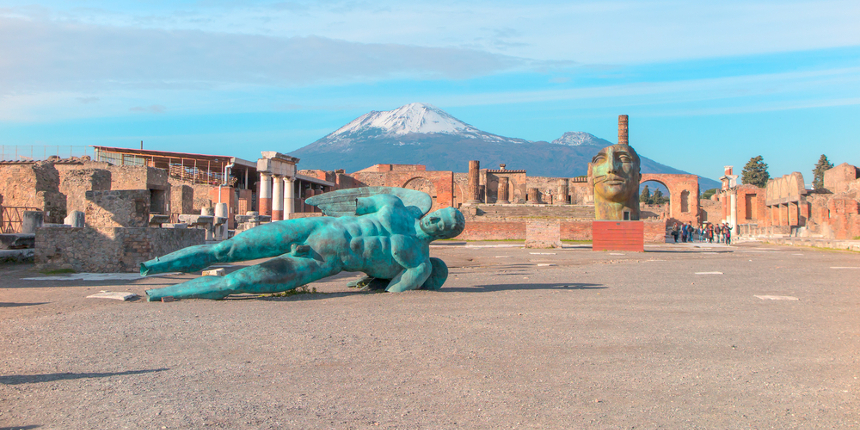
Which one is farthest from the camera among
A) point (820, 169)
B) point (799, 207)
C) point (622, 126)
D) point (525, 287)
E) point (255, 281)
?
point (820, 169)

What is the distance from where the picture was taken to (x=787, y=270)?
11.4m

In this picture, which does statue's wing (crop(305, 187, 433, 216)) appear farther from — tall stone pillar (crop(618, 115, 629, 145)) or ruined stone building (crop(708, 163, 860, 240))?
tall stone pillar (crop(618, 115, 629, 145))

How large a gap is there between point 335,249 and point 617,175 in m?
15.5

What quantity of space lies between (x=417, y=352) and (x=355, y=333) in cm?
76

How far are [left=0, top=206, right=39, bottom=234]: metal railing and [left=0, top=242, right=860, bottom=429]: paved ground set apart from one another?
13426mm

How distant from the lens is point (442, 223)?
23.4ft

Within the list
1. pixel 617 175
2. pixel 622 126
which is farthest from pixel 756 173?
pixel 617 175

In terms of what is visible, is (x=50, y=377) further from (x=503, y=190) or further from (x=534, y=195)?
(x=534, y=195)

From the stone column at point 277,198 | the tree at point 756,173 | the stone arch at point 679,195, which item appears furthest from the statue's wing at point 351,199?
the tree at point 756,173

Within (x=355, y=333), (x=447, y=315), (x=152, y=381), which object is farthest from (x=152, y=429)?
(x=447, y=315)

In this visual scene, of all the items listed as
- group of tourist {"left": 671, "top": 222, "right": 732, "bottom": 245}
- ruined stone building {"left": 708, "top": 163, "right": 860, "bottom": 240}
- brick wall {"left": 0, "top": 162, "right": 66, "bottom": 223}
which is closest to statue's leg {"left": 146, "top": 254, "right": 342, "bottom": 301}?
brick wall {"left": 0, "top": 162, "right": 66, "bottom": 223}

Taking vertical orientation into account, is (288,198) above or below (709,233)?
above

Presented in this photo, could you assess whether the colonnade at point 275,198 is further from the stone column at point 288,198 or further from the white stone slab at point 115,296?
the white stone slab at point 115,296

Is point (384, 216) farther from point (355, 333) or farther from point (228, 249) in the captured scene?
point (355, 333)
